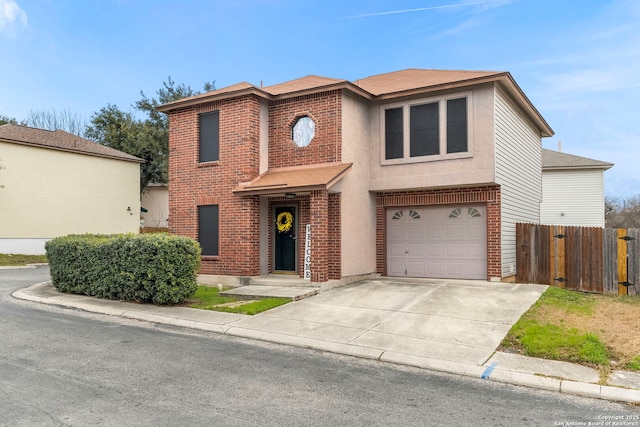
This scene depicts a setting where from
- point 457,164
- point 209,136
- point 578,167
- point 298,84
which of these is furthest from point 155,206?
point 578,167

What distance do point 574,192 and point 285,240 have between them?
63.7 feet

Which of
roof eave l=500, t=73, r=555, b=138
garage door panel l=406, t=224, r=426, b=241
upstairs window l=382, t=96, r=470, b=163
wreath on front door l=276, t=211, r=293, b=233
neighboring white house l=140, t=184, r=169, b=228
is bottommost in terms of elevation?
garage door panel l=406, t=224, r=426, b=241

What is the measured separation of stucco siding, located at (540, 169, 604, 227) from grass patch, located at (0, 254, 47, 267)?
88.2 feet

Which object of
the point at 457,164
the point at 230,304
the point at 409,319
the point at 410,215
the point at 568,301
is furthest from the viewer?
the point at 410,215

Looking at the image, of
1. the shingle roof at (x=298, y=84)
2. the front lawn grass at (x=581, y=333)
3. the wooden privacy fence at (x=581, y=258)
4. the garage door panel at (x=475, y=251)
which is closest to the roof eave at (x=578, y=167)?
the wooden privacy fence at (x=581, y=258)

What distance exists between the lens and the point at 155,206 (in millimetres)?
34969

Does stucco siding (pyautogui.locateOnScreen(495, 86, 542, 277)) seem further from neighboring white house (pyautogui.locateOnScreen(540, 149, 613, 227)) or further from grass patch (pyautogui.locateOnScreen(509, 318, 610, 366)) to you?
neighboring white house (pyautogui.locateOnScreen(540, 149, 613, 227))

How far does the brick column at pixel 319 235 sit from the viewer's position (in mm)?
11719

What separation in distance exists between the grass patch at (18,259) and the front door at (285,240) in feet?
46.3

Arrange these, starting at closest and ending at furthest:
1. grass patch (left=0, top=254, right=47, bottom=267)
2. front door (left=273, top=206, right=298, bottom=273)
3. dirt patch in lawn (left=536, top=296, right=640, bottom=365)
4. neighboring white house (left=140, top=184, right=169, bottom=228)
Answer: dirt patch in lawn (left=536, top=296, right=640, bottom=365) → front door (left=273, top=206, right=298, bottom=273) → grass patch (left=0, top=254, right=47, bottom=267) → neighboring white house (left=140, top=184, right=169, bottom=228)

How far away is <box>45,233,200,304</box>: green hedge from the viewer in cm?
991

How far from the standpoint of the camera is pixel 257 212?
13195 mm

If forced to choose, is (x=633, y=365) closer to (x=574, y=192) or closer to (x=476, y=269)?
(x=476, y=269)

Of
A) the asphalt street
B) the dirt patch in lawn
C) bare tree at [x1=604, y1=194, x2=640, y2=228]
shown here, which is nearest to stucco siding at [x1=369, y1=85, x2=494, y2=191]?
the dirt patch in lawn
